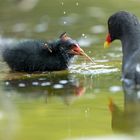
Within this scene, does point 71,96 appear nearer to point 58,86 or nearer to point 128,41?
point 58,86

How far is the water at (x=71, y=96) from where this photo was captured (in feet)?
20.6

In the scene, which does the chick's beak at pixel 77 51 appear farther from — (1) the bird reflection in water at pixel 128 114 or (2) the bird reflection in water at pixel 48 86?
(1) the bird reflection in water at pixel 128 114

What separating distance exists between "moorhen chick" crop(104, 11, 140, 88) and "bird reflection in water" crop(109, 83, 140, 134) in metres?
0.35

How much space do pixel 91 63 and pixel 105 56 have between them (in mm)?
469

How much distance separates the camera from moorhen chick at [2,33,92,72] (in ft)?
31.7

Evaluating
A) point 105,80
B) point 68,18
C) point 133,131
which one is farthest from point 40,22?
point 133,131

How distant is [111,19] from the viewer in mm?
9750

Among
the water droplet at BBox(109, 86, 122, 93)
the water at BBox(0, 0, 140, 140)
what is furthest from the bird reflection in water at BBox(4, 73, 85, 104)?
the water droplet at BBox(109, 86, 122, 93)

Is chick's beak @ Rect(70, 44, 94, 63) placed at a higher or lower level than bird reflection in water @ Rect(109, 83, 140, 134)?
higher

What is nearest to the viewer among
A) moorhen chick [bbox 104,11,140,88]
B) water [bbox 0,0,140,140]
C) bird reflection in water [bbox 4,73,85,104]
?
water [bbox 0,0,140,140]

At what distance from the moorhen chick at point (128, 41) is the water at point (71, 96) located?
0.55 ft

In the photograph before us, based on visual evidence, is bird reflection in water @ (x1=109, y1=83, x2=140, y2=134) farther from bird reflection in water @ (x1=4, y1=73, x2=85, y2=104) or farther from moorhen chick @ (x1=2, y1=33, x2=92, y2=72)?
moorhen chick @ (x1=2, y1=33, x2=92, y2=72)

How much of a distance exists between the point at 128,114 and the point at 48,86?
1776 millimetres

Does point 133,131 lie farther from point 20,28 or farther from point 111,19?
point 20,28
